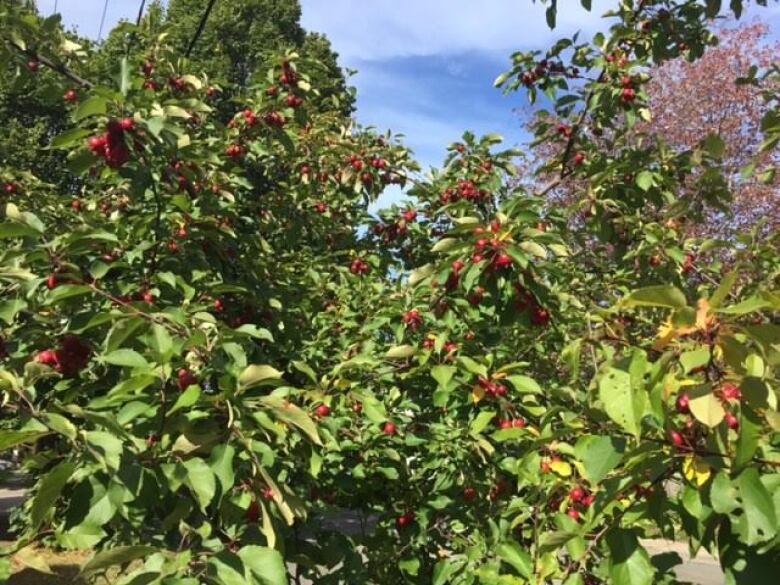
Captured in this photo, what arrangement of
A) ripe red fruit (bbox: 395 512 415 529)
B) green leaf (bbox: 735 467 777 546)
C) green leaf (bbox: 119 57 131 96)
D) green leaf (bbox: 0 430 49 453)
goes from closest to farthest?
1. green leaf (bbox: 735 467 777 546)
2. green leaf (bbox: 0 430 49 453)
3. green leaf (bbox: 119 57 131 96)
4. ripe red fruit (bbox: 395 512 415 529)

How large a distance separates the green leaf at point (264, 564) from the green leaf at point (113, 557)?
0.71 ft

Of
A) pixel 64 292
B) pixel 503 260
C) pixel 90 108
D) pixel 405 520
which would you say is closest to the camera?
pixel 64 292

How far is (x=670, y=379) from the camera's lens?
4.88ft

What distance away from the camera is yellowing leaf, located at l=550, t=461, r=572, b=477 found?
2279 millimetres

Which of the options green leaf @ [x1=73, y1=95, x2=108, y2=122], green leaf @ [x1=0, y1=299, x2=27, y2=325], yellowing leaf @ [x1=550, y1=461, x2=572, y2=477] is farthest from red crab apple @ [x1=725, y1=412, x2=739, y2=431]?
green leaf @ [x1=73, y1=95, x2=108, y2=122]

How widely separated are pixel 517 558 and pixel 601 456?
105cm

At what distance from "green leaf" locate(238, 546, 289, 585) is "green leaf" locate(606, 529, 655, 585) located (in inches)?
30.7

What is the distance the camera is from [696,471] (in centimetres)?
143

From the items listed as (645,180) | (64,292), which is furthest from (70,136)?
(645,180)

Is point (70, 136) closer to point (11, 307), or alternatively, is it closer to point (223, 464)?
point (11, 307)

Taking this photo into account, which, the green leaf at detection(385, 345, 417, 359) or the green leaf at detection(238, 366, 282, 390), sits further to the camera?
the green leaf at detection(385, 345, 417, 359)

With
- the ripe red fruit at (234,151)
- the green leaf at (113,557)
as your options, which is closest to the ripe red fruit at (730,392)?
the green leaf at (113,557)

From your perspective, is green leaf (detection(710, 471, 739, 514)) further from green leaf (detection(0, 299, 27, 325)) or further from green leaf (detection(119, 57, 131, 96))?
green leaf (detection(119, 57, 131, 96))

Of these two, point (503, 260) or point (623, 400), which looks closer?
point (623, 400)
